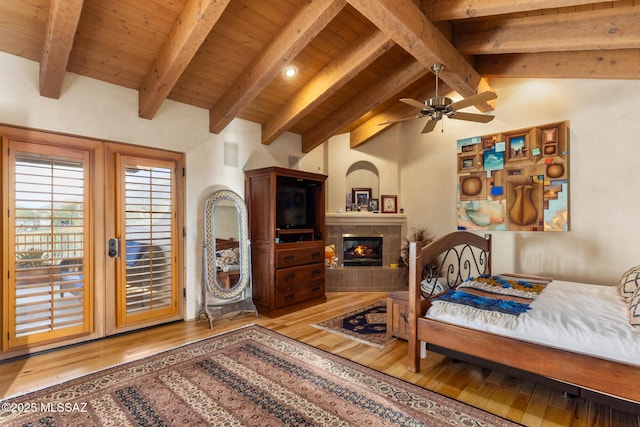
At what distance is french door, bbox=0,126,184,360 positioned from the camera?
2.91m

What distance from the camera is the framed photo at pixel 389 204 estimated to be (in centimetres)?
599

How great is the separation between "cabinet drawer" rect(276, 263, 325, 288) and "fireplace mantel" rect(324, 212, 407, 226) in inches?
45.6

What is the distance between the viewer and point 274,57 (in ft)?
10.8

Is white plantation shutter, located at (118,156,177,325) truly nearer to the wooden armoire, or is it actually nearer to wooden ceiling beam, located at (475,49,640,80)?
the wooden armoire

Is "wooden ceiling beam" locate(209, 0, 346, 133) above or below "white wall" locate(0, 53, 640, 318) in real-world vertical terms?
above

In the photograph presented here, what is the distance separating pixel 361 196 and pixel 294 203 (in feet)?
6.06

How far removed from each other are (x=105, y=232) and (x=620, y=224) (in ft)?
19.8

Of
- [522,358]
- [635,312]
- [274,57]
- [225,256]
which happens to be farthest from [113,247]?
[635,312]

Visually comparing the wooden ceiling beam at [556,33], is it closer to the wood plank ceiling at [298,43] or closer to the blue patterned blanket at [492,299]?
the wood plank ceiling at [298,43]

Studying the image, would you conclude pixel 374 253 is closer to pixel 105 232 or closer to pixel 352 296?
pixel 352 296

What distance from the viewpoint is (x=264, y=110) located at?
4.59m

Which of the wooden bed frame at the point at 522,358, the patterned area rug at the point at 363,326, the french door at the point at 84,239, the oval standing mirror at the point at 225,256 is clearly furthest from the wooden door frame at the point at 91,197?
the wooden bed frame at the point at 522,358

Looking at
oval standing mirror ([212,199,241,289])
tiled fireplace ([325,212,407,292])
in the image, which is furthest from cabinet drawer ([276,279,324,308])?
tiled fireplace ([325,212,407,292])

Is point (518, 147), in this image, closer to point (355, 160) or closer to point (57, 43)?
point (355, 160)
